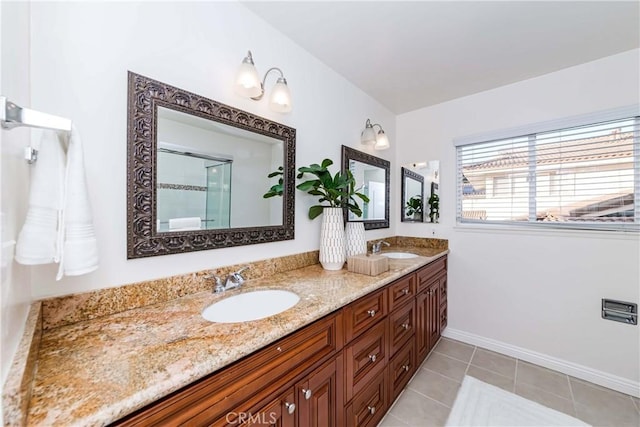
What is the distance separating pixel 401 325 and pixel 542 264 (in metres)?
1.40

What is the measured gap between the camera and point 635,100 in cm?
176

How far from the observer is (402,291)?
166cm

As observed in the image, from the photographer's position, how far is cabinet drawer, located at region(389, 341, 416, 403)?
1.57 meters

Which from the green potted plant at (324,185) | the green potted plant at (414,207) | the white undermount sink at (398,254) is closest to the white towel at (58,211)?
the green potted plant at (324,185)

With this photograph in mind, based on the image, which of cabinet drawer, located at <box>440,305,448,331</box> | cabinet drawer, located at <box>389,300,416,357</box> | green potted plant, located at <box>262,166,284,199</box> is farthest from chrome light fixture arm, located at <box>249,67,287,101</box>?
cabinet drawer, located at <box>440,305,448,331</box>

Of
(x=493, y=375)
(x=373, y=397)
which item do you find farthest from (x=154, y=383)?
(x=493, y=375)

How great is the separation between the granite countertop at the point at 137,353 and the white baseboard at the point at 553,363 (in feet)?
6.48

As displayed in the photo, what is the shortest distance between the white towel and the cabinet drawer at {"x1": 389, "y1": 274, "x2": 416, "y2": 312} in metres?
1.42

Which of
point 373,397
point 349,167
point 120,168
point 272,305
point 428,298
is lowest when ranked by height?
point 373,397

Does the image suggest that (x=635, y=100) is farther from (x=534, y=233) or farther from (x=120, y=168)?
(x=120, y=168)

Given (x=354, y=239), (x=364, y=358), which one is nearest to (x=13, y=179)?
(x=364, y=358)

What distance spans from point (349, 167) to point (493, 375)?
1988 millimetres

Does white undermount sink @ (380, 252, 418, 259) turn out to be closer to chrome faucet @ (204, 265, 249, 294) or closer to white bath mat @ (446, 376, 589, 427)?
white bath mat @ (446, 376, 589, 427)

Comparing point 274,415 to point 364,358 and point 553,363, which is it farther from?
point 553,363
